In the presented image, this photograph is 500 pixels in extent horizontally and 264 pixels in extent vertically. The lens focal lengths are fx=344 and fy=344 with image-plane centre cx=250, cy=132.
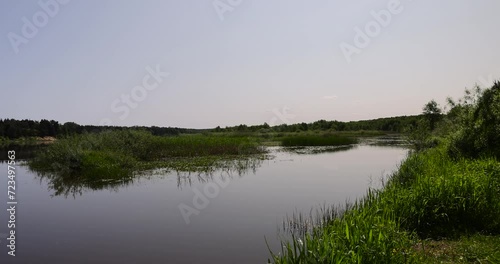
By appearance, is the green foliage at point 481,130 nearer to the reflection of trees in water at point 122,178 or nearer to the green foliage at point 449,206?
the green foliage at point 449,206

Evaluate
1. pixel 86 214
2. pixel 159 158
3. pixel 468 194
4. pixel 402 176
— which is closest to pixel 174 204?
pixel 86 214

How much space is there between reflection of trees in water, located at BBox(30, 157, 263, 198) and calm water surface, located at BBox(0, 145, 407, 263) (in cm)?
16

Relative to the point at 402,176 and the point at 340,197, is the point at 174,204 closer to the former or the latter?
the point at 340,197

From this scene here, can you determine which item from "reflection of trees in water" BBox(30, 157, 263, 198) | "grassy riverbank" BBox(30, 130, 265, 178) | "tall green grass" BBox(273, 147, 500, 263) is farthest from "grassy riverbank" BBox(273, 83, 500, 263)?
"grassy riverbank" BBox(30, 130, 265, 178)

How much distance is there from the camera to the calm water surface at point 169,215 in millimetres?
8430

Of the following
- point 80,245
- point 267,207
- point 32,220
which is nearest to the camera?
point 80,245

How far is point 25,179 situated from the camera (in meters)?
A: 20.4

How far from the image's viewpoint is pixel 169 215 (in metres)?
11.8

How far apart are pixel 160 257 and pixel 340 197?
8063mm

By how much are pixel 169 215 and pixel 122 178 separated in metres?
9.03

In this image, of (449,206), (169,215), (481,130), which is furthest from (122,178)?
(481,130)

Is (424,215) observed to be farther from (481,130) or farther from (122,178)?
(122,178)

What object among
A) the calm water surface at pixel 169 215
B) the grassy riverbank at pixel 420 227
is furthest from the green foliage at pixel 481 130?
the calm water surface at pixel 169 215

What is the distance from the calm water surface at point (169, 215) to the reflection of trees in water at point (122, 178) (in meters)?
0.16
